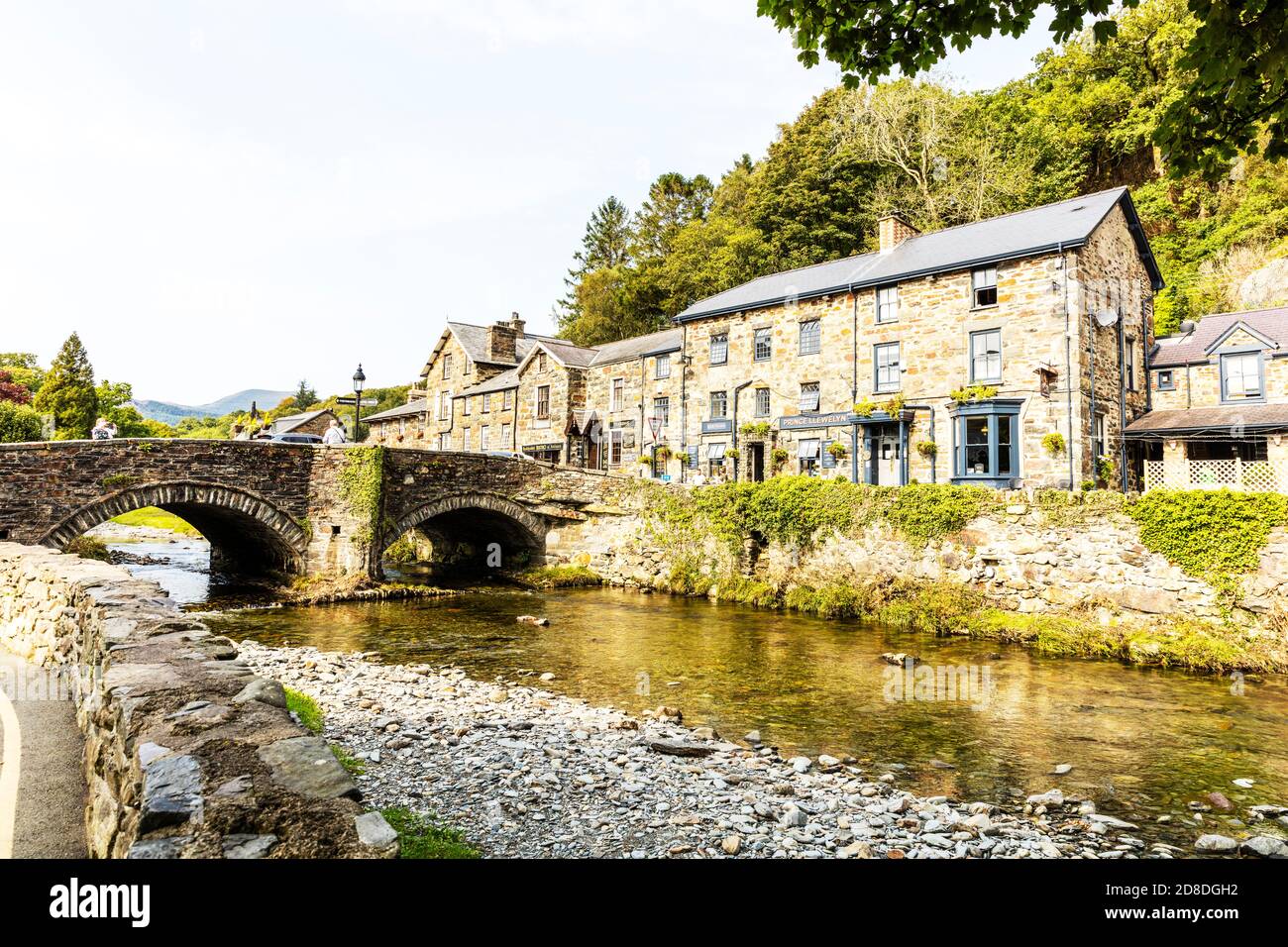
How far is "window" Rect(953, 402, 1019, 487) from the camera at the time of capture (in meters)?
23.5

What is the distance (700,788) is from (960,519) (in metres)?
14.8

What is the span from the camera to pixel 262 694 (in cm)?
479

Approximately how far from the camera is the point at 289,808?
3188 millimetres

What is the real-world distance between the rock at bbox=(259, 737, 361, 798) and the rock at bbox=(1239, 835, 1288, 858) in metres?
8.00

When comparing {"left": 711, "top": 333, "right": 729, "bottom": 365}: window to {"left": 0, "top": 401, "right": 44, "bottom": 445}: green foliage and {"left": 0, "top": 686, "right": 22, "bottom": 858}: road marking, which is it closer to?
{"left": 0, "top": 686, "right": 22, "bottom": 858}: road marking

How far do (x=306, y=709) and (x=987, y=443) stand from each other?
22.3m

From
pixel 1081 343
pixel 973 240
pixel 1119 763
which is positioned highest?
pixel 973 240

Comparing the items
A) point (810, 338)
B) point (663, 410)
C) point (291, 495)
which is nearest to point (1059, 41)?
point (291, 495)

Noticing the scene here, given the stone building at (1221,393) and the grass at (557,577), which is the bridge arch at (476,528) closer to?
the grass at (557,577)


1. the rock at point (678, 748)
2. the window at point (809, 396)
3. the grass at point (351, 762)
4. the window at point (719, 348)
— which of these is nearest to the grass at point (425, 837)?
the grass at point (351, 762)

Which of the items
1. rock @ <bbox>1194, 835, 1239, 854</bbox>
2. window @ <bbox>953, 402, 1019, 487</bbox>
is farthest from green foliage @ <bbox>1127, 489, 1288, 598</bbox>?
rock @ <bbox>1194, 835, 1239, 854</bbox>
